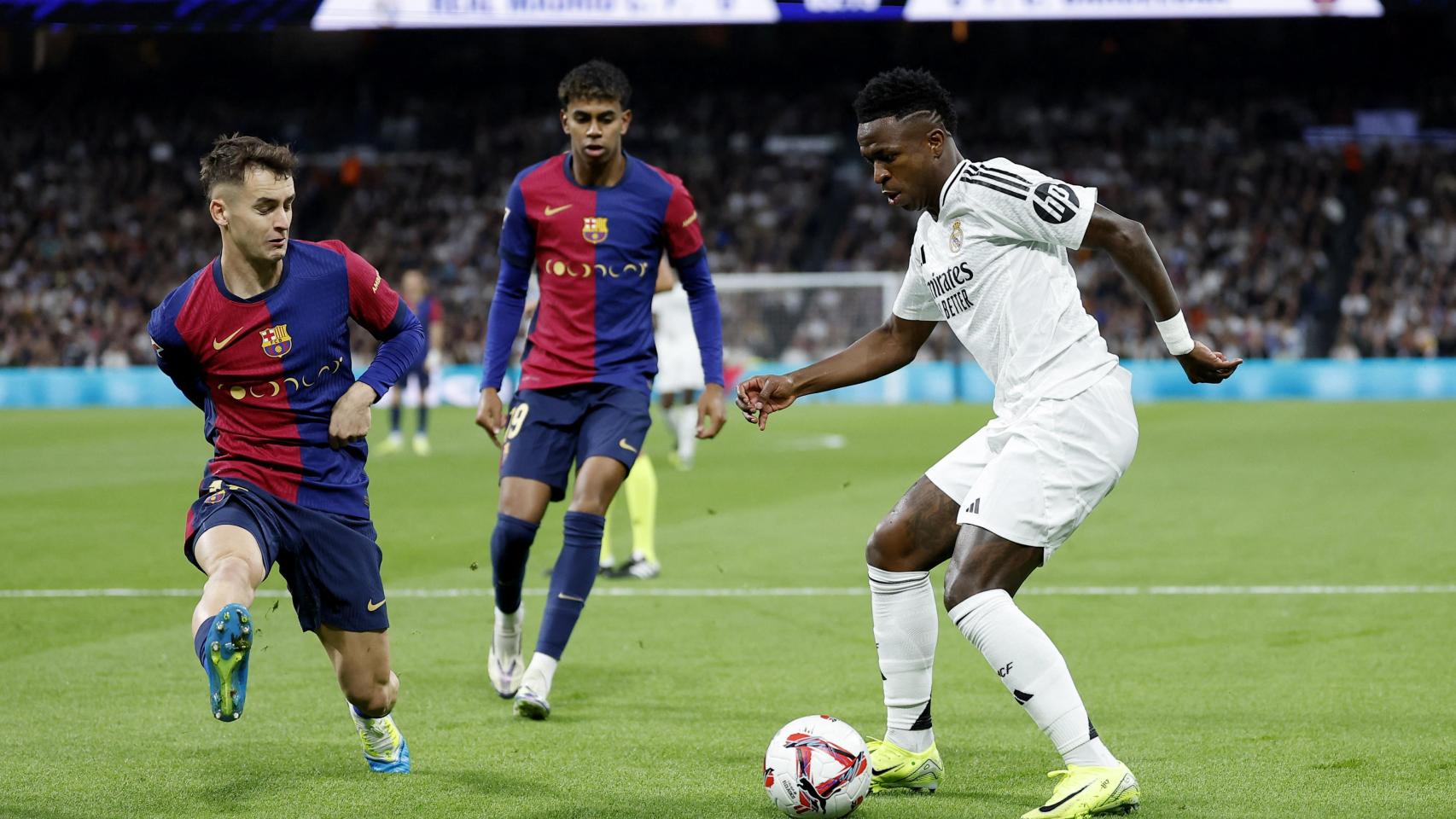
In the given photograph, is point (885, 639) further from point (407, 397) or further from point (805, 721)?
point (407, 397)

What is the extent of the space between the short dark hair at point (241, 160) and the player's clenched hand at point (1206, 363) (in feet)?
8.33

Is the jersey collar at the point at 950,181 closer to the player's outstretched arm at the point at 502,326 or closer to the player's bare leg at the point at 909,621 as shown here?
the player's bare leg at the point at 909,621

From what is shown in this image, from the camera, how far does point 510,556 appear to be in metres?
5.86

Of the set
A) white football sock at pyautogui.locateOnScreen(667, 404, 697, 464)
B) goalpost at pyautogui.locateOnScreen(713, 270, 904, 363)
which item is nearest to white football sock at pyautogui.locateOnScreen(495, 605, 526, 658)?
white football sock at pyautogui.locateOnScreen(667, 404, 697, 464)

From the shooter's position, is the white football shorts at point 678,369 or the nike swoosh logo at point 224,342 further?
the white football shorts at point 678,369

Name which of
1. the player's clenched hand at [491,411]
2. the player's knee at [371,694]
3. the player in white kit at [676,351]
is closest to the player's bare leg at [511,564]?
the player's clenched hand at [491,411]

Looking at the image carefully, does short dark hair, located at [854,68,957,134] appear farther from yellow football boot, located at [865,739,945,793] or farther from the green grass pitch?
the green grass pitch

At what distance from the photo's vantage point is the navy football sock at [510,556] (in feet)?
19.1

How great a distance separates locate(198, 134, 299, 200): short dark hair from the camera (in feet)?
14.2

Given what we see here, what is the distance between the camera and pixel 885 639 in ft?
15.3

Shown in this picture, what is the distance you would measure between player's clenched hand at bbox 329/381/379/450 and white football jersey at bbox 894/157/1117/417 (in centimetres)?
164

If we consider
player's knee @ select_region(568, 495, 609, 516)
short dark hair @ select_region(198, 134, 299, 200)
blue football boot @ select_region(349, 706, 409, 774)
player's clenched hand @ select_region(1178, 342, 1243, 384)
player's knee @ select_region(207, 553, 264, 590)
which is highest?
short dark hair @ select_region(198, 134, 299, 200)

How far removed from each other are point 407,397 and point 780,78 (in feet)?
44.6

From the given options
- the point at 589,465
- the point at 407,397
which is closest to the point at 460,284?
the point at 407,397
